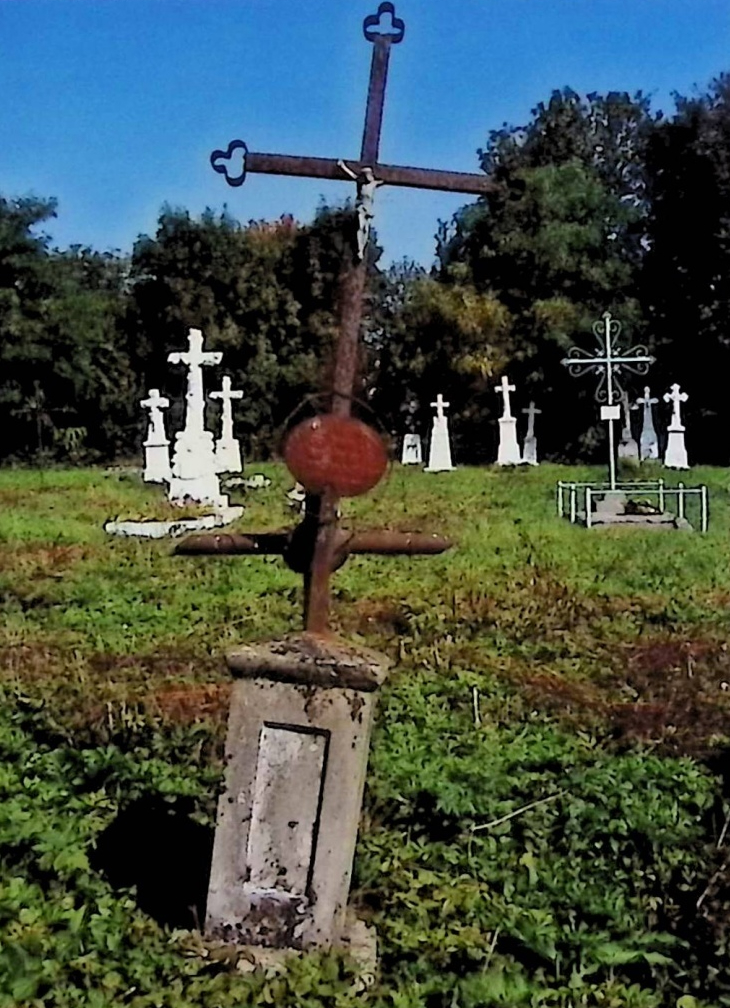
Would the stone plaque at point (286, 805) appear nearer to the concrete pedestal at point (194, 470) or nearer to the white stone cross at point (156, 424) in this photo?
the concrete pedestal at point (194, 470)

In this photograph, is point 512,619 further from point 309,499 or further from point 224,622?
point 309,499

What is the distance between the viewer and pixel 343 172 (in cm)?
361

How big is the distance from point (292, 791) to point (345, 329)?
1205mm

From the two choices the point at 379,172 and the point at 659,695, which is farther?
the point at 659,695

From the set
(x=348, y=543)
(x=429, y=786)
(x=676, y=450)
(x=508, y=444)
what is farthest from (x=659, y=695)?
(x=508, y=444)

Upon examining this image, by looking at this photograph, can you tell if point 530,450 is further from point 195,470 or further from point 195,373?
point 195,470

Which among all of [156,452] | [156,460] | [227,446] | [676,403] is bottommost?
[156,460]

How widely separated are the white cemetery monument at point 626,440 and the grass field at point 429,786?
570 inches

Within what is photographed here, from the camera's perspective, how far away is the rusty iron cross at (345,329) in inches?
134

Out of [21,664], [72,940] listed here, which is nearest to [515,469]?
[21,664]

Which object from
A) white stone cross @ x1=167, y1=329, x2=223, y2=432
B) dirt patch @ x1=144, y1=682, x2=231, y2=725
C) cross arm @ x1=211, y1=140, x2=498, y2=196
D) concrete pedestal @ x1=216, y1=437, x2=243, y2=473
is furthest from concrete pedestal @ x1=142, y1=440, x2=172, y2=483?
cross arm @ x1=211, y1=140, x2=498, y2=196

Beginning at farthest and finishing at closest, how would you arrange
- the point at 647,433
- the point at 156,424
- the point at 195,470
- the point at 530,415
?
the point at 530,415
the point at 647,433
the point at 156,424
the point at 195,470

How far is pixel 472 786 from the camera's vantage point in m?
4.40

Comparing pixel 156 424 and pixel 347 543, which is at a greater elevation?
pixel 156 424
